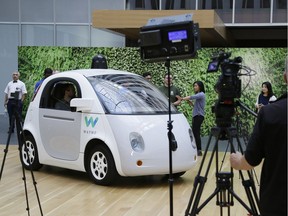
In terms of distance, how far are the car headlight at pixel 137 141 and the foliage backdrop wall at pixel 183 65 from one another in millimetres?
6647

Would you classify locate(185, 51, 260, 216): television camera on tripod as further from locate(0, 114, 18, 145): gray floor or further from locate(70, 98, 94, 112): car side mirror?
locate(0, 114, 18, 145): gray floor

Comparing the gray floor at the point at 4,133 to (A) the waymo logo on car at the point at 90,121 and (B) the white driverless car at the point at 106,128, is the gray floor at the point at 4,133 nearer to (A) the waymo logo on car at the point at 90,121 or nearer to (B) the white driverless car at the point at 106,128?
(B) the white driverless car at the point at 106,128

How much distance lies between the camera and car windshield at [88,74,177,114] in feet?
26.9

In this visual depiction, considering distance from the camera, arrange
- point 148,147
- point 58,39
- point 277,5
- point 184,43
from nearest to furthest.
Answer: point 184,43
point 148,147
point 277,5
point 58,39

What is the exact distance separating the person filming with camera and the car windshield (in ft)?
16.1

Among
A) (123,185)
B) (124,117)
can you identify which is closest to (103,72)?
(124,117)

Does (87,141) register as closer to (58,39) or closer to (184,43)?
(184,43)

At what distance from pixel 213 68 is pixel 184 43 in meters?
0.68

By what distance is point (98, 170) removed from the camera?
8.11 m

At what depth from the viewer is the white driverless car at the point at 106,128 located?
7855 mm

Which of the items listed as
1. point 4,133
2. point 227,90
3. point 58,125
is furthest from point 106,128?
point 4,133

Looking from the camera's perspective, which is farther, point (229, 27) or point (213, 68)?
point (229, 27)

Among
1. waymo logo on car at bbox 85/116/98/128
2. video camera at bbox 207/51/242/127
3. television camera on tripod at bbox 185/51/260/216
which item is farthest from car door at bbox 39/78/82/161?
video camera at bbox 207/51/242/127

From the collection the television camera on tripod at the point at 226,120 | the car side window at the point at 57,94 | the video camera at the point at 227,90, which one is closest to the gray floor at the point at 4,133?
the car side window at the point at 57,94
